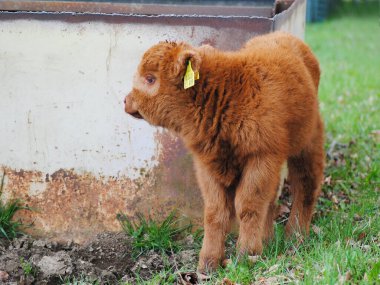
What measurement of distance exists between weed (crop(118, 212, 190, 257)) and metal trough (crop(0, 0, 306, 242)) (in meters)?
0.09

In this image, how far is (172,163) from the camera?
5.50 meters

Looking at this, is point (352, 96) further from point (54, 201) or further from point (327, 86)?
point (54, 201)

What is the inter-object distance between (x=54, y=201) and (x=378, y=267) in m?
2.76

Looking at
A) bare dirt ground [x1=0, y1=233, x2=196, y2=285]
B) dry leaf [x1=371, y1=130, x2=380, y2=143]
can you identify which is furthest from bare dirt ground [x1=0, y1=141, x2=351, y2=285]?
dry leaf [x1=371, y1=130, x2=380, y2=143]

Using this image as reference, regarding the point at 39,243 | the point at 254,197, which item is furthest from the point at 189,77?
the point at 39,243

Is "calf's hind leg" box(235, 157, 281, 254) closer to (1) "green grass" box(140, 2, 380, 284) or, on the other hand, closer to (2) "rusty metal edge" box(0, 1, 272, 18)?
(1) "green grass" box(140, 2, 380, 284)

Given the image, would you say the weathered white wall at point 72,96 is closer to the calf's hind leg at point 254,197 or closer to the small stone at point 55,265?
the small stone at point 55,265

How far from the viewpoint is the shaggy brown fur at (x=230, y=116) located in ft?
14.6

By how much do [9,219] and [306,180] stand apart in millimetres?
2442

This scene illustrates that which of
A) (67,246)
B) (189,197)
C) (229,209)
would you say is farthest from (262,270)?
(67,246)

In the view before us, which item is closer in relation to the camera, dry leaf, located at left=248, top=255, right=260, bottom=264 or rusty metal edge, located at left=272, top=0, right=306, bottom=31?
dry leaf, located at left=248, top=255, right=260, bottom=264

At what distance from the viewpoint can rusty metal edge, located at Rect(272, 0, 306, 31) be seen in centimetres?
533

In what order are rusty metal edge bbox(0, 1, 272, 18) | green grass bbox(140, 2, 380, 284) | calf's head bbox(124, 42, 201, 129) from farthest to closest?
rusty metal edge bbox(0, 1, 272, 18), calf's head bbox(124, 42, 201, 129), green grass bbox(140, 2, 380, 284)

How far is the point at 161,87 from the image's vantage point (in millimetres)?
4566
